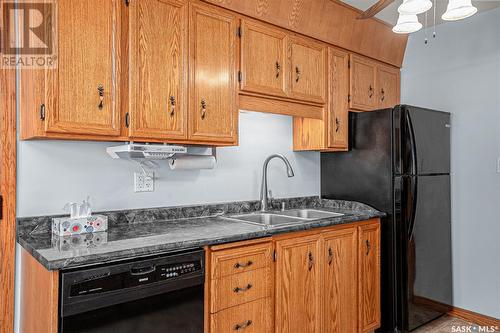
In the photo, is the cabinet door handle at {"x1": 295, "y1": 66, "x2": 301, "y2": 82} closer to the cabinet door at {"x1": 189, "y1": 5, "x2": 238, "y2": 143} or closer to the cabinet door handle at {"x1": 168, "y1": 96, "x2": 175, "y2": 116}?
the cabinet door at {"x1": 189, "y1": 5, "x2": 238, "y2": 143}

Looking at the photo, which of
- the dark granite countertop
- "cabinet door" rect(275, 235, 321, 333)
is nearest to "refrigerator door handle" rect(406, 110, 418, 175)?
the dark granite countertop

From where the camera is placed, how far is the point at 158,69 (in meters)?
1.92

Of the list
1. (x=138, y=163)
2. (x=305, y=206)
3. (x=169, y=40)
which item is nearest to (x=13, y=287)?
(x=138, y=163)

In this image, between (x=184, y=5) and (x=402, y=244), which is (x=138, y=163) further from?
(x=402, y=244)

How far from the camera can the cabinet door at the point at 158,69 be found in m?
1.85

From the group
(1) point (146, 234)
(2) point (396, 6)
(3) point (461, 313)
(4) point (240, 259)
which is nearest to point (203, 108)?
(1) point (146, 234)

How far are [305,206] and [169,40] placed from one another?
1785mm

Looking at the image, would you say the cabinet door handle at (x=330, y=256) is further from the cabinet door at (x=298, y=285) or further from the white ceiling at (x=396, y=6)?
the white ceiling at (x=396, y=6)

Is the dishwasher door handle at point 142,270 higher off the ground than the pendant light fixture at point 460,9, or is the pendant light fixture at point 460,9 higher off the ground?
the pendant light fixture at point 460,9

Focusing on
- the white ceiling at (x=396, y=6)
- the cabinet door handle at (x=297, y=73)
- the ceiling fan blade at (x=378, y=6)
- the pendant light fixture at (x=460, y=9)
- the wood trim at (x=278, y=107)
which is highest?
the white ceiling at (x=396, y=6)

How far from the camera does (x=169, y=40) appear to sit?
6.43 ft

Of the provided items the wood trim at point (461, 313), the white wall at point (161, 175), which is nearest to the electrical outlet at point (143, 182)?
the white wall at point (161, 175)

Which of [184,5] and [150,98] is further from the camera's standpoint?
[184,5]

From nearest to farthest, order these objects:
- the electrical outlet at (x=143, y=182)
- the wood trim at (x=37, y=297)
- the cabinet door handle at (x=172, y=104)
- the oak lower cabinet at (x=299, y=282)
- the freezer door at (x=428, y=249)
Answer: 1. the wood trim at (x=37, y=297)
2. the oak lower cabinet at (x=299, y=282)
3. the cabinet door handle at (x=172, y=104)
4. the electrical outlet at (x=143, y=182)
5. the freezer door at (x=428, y=249)
